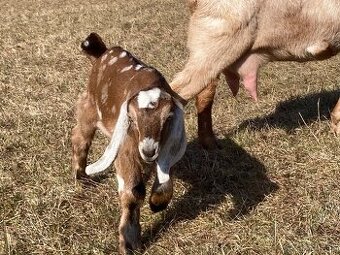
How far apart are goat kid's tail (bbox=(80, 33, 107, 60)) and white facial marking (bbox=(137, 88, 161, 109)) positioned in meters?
2.03

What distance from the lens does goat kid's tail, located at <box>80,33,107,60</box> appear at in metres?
5.38

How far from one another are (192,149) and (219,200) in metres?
1.20

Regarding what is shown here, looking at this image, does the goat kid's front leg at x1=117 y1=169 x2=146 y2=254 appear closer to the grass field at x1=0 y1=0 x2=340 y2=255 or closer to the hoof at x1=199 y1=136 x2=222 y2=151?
the grass field at x1=0 y1=0 x2=340 y2=255

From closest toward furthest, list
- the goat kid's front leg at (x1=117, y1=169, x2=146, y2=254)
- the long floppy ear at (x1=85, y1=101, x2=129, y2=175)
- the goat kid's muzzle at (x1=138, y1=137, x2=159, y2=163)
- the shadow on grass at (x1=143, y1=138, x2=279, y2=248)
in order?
the goat kid's muzzle at (x1=138, y1=137, x2=159, y2=163)
the long floppy ear at (x1=85, y1=101, x2=129, y2=175)
the goat kid's front leg at (x1=117, y1=169, x2=146, y2=254)
the shadow on grass at (x1=143, y1=138, x2=279, y2=248)

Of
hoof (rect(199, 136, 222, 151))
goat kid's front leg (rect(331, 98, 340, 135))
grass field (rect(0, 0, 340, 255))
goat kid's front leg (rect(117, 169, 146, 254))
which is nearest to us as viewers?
goat kid's front leg (rect(117, 169, 146, 254))

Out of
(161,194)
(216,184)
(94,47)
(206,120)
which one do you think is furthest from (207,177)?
(94,47)

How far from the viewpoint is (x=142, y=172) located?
388 cm

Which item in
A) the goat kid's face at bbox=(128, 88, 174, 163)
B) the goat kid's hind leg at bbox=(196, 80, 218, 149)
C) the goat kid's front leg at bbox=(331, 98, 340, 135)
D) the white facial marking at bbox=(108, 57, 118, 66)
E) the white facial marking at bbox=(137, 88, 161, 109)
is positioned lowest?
the goat kid's front leg at bbox=(331, 98, 340, 135)

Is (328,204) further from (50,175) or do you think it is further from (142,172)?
(50,175)

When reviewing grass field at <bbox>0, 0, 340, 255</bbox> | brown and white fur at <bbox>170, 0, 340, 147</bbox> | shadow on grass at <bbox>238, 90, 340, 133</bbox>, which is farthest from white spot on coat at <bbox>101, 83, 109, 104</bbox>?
shadow on grass at <bbox>238, 90, 340, 133</bbox>

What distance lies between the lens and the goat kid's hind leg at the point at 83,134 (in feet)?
16.2

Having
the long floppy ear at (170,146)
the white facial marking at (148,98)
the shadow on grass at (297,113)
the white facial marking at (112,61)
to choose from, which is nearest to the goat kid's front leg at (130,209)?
the long floppy ear at (170,146)

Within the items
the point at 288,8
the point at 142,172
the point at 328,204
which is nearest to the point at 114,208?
the point at 142,172

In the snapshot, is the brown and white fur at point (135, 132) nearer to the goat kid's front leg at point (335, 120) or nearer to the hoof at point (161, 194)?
the hoof at point (161, 194)
